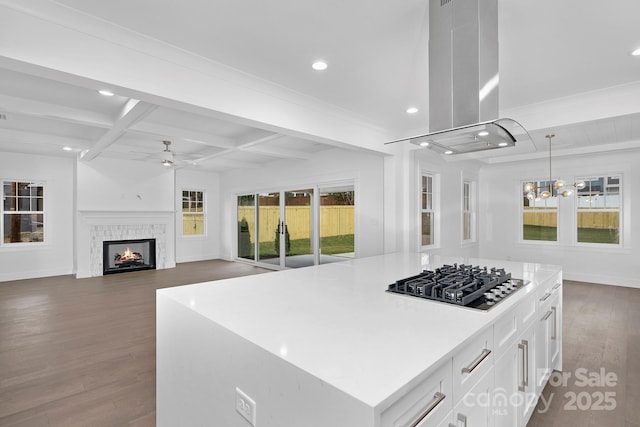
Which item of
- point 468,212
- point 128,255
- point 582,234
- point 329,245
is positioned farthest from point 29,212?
point 582,234

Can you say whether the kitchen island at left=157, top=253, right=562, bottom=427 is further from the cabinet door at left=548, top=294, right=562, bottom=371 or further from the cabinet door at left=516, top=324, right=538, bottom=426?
the cabinet door at left=548, top=294, right=562, bottom=371

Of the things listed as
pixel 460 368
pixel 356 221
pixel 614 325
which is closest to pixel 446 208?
pixel 356 221

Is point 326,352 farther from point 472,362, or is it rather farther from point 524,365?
point 524,365

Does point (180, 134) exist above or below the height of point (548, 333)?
above

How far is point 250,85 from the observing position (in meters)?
3.20

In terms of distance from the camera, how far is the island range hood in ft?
6.20

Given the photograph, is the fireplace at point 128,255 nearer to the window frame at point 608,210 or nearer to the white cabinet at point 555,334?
Result: the white cabinet at point 555,334

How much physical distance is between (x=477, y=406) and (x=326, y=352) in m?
0.77

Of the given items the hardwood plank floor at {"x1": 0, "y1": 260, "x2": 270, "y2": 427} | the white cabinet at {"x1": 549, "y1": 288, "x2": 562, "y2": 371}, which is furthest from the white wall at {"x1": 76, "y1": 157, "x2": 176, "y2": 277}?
the white cabinet at {"x1": 549, "y1": 288, "x2": 562, "y2": 371}

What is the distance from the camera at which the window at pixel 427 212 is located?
5731 millimetres

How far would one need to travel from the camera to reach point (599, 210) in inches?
247

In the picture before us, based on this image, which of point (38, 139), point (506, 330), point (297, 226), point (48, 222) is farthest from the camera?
point (297, 226)

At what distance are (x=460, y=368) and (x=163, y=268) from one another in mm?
8087

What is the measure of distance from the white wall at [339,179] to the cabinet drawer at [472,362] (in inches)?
156
